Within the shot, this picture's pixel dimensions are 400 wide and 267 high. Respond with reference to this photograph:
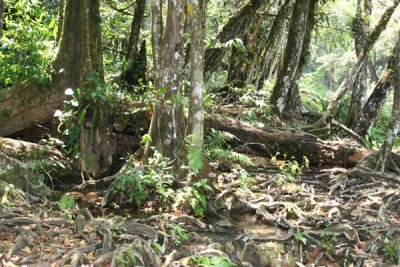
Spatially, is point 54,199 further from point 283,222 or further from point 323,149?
point 323,149

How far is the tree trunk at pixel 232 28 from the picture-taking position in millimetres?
11720

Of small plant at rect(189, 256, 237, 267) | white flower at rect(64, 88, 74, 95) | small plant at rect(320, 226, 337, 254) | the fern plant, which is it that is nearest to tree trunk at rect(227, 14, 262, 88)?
the fern plant

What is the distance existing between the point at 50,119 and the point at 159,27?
2.64 m

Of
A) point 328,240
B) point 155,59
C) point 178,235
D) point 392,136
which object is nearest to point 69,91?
point 155,59

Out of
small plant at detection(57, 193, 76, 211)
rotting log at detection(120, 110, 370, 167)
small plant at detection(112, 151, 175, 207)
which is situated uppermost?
rotting log at detection(120, 110, 370, 167)

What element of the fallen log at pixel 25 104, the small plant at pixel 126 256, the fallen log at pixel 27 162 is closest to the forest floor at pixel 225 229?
the small plant at pixel 126 256

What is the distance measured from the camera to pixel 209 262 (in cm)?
445

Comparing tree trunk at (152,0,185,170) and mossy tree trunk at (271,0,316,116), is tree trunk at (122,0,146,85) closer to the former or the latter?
mossy tree trunk at (271,0,316,116)

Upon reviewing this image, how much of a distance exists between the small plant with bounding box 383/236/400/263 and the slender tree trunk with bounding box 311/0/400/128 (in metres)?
4.61

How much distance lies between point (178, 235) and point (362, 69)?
7999mm

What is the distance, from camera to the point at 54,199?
21.0 ft

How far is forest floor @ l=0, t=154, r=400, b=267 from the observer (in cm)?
452

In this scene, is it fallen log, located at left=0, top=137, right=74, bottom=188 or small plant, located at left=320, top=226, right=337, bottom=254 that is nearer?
small plant, located at left=320, top=226, right=337, bottom=254

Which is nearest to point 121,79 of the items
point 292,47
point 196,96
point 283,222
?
point 292,47
